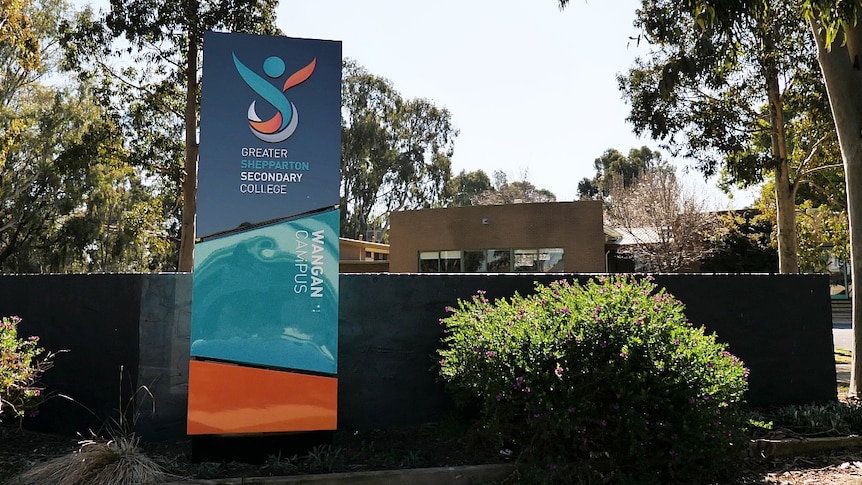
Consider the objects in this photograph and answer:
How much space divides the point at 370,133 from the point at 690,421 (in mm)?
39990

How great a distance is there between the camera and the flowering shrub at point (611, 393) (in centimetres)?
483

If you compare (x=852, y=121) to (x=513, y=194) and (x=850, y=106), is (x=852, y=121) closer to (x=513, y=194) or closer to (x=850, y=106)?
(x=850, y=106)

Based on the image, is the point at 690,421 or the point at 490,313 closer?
the point at 690,421

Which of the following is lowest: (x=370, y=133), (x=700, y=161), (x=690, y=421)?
(x=690, y=421)

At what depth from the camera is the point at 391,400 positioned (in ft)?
21.6

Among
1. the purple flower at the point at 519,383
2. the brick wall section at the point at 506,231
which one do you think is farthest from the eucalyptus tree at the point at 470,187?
the purple flower at the point at 519,383

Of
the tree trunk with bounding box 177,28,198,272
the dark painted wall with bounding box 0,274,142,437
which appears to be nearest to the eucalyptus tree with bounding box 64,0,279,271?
the tree trunk with bounding box 177,28,198,272

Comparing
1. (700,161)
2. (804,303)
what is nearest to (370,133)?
(700,161)

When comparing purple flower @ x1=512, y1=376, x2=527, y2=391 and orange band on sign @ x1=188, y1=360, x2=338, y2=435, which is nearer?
purple flower @ x1=512, y1=376, x2=527, y2=391

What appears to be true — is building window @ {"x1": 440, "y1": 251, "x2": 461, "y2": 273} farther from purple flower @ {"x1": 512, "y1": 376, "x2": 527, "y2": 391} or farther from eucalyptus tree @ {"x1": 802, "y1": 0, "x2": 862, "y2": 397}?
purple flower @ {"x1": 512, "y1": 376, "x2": 527, "y2": 391}

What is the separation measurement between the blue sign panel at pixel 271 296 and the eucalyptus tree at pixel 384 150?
37948 millimetres

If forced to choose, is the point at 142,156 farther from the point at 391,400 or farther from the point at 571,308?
the point at 571,308

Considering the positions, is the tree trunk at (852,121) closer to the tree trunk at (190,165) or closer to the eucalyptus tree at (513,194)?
the tree trunk at (190,165)

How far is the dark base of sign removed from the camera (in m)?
5.31
